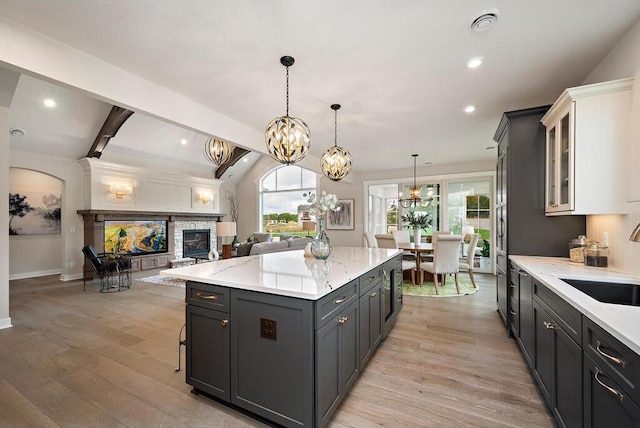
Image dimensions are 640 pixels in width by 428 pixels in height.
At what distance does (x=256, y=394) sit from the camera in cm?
175

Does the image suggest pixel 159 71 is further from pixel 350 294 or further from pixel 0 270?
pixel 0 270

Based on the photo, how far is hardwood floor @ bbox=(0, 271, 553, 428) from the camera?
72.8 inches

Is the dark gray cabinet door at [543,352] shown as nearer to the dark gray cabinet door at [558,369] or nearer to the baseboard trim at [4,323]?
the dark gray cabinet door at [558,369]

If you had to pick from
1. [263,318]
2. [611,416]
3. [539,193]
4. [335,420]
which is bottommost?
[335,420]

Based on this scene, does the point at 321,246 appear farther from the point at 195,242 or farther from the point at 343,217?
the point at 195,242

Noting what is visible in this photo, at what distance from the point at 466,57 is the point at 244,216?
356 inches

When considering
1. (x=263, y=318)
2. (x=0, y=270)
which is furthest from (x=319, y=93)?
(x=0, y=270)

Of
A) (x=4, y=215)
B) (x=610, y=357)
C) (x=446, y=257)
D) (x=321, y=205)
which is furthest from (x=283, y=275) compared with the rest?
(x=4, y=215)

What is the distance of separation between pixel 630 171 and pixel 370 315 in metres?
2.22

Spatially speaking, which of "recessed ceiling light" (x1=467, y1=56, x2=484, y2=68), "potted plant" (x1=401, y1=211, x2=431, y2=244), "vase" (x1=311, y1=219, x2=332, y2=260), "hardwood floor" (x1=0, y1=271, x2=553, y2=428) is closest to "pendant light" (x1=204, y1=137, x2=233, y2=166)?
"vase" (x1=311, y1=219, x2=332, y2=260)

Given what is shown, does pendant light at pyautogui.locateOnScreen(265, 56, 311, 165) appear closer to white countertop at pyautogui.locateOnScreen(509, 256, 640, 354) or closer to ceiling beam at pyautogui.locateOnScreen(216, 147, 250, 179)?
white countertop at pyautogui.locateOnScreen(509, 256, 640, 354)

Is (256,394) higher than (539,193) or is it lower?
lower

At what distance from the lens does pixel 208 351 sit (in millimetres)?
1946

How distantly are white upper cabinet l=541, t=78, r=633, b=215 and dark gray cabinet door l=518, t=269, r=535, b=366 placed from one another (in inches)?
27.9
